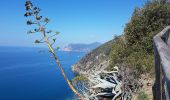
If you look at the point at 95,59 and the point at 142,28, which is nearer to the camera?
the point at 142,28

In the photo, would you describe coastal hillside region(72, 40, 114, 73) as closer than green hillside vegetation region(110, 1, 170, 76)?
No

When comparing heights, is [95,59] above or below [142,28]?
above

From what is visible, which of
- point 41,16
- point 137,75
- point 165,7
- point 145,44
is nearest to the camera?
point 137,75

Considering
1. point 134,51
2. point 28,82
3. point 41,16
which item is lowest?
point 134,51

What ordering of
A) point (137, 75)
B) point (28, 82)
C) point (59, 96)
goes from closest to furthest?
point (137, 75) < point (59, 96) < point (28, 82)

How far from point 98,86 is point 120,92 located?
2.49 feet

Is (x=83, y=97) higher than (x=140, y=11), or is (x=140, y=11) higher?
(x=140, y=11)

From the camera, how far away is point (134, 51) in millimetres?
14875

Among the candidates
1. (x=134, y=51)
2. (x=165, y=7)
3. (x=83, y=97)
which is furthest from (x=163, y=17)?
(x=83, y=97)

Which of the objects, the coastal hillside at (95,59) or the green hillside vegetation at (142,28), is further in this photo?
the coastal hillside at (95,59)

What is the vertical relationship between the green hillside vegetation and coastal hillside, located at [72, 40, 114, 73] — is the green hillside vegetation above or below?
below

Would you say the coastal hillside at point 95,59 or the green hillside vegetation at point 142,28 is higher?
the coastal hillside at point 95,59

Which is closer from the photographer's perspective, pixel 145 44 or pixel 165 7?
pixel 145 44

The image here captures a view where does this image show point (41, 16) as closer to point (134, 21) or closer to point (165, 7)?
point (134, 21)
